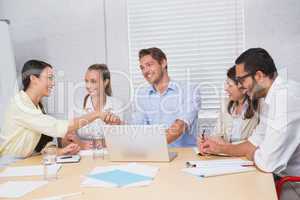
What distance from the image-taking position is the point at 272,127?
1916 mm

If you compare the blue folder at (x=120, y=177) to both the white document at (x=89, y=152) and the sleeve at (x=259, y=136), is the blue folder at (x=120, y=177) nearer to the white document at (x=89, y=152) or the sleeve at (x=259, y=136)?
the white document at (x=89, y=152)

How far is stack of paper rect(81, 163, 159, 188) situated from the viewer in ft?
5.52

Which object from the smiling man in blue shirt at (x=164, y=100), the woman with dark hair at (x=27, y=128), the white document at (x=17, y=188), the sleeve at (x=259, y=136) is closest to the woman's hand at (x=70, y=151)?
the woman with dark hair at (x=27, y=128)

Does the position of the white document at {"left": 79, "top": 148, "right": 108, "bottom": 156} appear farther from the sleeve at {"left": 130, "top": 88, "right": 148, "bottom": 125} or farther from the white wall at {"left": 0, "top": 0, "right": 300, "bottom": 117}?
the white wall at {"left": 0, "top": 0, "right": 300, "bottom": 117}

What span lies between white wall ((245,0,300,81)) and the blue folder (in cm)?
188

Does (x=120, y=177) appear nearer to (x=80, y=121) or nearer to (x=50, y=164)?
(x=50, y=164)

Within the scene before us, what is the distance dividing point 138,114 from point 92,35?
92 centimetres

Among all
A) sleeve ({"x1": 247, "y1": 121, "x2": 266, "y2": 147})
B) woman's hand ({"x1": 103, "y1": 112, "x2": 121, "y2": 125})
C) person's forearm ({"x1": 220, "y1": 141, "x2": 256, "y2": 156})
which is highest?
woman's hand ({"x1": 103, "y1": 112, "x2": 121, "y2": 125})

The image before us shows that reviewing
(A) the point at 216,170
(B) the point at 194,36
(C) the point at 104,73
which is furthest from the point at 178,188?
(C) the point at 104,73

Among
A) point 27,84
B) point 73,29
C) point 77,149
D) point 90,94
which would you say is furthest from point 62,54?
point 77,149

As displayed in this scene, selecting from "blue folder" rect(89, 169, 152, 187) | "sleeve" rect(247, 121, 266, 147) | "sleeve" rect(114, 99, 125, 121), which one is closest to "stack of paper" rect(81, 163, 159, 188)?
"blue folder" rect(89, 169, 152, 187)

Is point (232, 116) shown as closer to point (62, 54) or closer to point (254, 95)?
point (254, 95)

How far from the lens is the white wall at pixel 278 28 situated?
118 inches

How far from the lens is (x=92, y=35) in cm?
344
